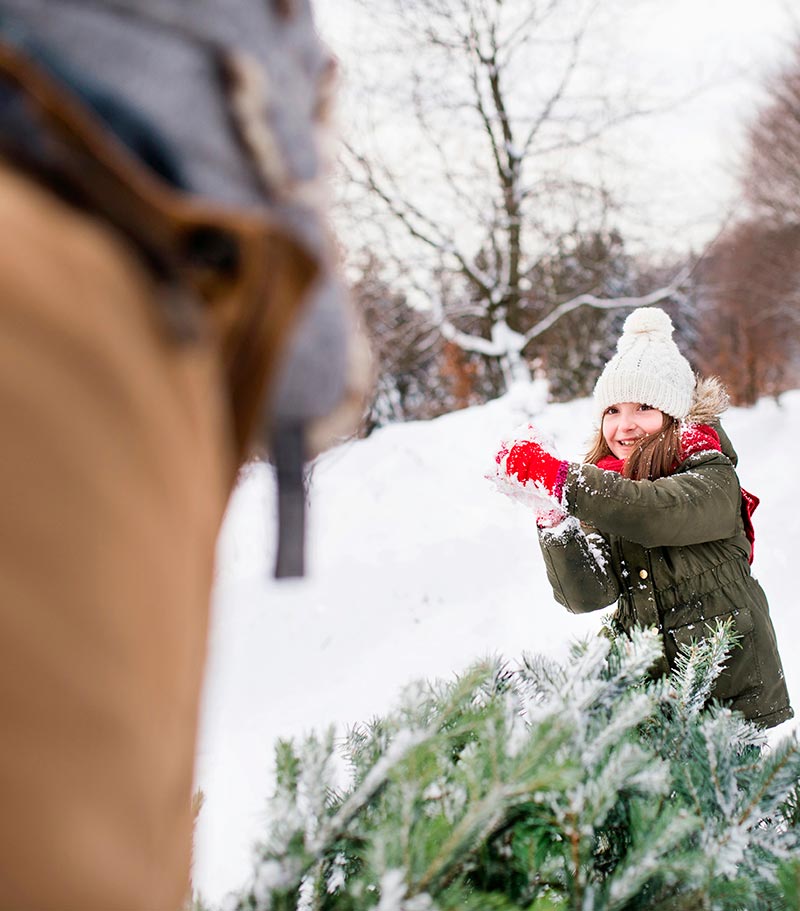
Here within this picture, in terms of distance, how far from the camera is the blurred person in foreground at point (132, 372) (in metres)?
0.32

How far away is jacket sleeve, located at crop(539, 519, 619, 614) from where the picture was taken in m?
2.13

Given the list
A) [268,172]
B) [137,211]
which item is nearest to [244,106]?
[268,172]

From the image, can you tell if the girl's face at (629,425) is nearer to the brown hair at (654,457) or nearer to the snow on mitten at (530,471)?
the brown hair at (654,457)

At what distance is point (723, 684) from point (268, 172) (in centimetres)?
212

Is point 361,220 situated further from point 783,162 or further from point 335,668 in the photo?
point 783,162

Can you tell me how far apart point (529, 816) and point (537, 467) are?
105 centimetres

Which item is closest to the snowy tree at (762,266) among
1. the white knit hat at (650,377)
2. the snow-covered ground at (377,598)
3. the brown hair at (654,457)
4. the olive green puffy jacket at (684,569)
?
the snow-covered ground at (377,598)

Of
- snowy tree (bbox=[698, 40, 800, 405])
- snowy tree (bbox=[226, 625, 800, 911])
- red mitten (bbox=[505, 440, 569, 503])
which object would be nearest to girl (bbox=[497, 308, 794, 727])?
red mitten (bbox=[505, 440, 569, 503])

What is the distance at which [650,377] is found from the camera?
228cm

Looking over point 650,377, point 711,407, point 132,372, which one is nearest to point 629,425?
point 650,377

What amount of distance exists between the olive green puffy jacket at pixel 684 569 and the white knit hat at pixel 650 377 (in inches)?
10.5

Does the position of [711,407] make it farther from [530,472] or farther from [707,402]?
[530,472]

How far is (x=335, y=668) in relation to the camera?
4.21m

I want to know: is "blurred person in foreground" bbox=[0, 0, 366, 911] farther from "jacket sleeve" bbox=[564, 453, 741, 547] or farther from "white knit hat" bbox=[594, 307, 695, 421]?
"white knit hat" bbox=[594, 307, 695, 421]
